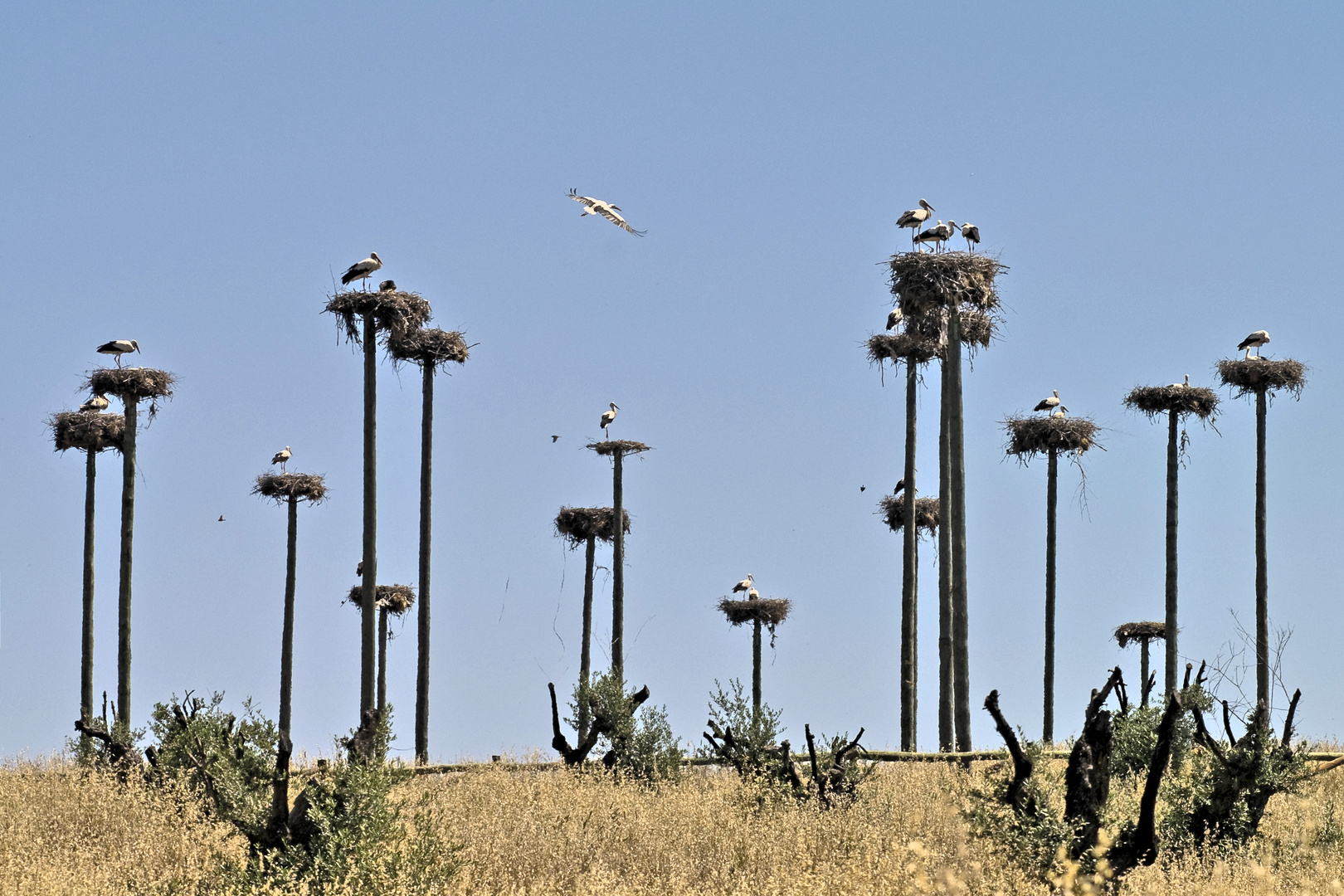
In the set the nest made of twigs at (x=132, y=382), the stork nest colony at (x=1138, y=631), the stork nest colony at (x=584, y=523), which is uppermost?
the nest made of twigs at (x=132, y=382)

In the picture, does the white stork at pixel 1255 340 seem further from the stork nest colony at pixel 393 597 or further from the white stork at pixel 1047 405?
the stork nest colony at pixel 393 597

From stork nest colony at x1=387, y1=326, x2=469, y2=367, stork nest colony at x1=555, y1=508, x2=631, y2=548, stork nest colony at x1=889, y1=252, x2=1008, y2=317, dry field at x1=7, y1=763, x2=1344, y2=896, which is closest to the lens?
dry field at x1=7, y1=763, x2=1344, y2=896

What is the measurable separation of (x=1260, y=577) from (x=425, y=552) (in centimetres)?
1852

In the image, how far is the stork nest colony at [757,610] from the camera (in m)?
39.6

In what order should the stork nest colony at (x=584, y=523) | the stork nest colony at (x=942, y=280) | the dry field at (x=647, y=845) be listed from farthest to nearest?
the stork nest colony at (x=584, y=523)
the stork nest colony at (x=942, y=280)
the dry field at (x=647, y=845)

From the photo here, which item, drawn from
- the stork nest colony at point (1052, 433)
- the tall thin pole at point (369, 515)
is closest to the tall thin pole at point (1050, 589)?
the stork nest colony at point (1052, 433)

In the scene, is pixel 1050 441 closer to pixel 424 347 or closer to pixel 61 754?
pixel 424 347

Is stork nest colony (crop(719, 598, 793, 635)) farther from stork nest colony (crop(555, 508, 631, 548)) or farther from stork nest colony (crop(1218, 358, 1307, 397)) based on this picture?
stork nest colony (crop(1218, 358, 1307, 397))

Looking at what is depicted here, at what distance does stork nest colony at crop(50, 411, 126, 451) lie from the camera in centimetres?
2969

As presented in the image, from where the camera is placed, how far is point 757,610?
3966 cm

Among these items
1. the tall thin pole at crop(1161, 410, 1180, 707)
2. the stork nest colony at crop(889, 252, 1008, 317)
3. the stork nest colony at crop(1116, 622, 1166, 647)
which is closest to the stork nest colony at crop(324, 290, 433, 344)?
the stork nest colony at crop(889, 252, 1008, 317)

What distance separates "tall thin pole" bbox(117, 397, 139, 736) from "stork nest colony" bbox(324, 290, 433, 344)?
5.80 metres

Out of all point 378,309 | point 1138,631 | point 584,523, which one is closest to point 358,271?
point 378,309

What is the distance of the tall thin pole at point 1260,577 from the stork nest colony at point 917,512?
7263 mm
